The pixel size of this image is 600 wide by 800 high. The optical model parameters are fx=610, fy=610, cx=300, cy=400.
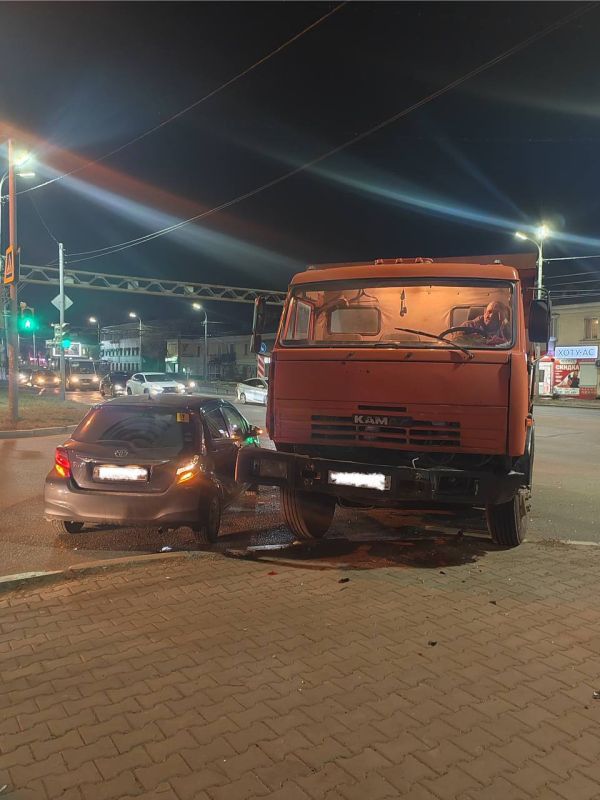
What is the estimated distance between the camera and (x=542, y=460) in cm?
1212

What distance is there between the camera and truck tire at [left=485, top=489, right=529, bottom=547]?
5570 millimetres

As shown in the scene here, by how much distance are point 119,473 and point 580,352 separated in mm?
39767

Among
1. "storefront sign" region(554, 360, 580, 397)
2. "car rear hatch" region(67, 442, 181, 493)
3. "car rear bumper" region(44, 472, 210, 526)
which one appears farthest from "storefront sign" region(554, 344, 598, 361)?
"car rear hatch" region(67, 442, 181, 493)

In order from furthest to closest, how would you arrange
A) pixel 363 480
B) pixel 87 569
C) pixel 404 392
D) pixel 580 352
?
pixel 580 352 → pixel 363 480 → pixel 404 392 → pixel 87 569

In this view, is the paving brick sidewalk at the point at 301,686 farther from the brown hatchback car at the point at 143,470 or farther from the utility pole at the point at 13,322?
the utility pole at the point at 13,322

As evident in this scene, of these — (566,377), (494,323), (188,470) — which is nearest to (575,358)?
(566,377)

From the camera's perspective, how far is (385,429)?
17.2ft

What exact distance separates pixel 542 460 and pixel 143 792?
11.1m

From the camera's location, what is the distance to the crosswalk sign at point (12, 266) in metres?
16.6

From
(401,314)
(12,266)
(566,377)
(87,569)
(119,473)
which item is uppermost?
(12,266)

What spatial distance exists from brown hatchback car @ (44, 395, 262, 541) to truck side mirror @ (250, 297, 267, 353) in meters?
0.95

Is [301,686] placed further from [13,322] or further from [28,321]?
[28,321]

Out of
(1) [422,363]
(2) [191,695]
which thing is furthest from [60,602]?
(1) [422,363]

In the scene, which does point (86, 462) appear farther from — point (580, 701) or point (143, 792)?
point (580, 701)
